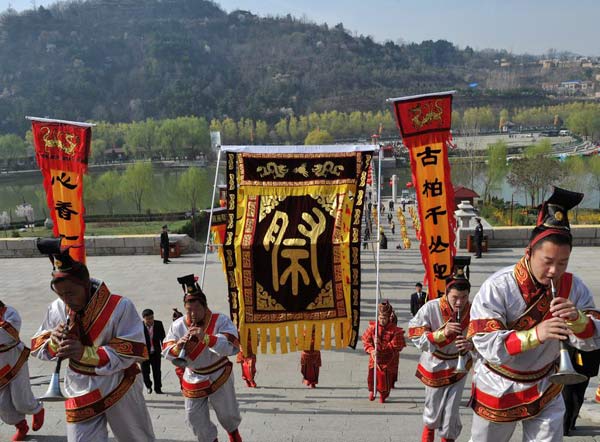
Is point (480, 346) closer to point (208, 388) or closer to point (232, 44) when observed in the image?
point (208, 388)

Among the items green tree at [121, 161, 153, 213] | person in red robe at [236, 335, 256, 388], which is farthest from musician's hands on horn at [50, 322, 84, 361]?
green tree at [121, 161, 153, 213]

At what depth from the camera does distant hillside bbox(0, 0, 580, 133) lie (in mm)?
120938

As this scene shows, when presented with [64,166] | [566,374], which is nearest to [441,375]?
[566,374]

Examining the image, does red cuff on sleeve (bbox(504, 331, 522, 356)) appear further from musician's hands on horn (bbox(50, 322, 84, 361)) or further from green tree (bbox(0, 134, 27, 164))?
green tree (bbox(0, 134, 27, 164))

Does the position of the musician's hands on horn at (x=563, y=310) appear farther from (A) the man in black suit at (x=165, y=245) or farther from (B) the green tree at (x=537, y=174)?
(B) the green tree at (x=537, y=174)

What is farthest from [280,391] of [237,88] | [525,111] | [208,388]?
[237,88]

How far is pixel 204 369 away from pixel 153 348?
2508 millimetres

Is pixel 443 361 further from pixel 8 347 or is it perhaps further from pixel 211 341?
pixel 8 347

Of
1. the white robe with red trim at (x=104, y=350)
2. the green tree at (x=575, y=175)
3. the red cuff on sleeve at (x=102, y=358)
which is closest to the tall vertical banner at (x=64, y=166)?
the white robe with red trim at (x=104, y=350)

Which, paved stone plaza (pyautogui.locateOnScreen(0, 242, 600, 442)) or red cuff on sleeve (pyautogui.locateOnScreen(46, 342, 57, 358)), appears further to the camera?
paved stone plaza (pyautogui.locateOnScreen(0, 242, 600, 442))

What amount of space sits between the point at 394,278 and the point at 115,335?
443 inches

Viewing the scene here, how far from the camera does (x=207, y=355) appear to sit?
500 cm

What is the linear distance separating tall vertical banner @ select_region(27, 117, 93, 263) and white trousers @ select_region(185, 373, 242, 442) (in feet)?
14.5

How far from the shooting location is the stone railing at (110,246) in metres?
17.8
